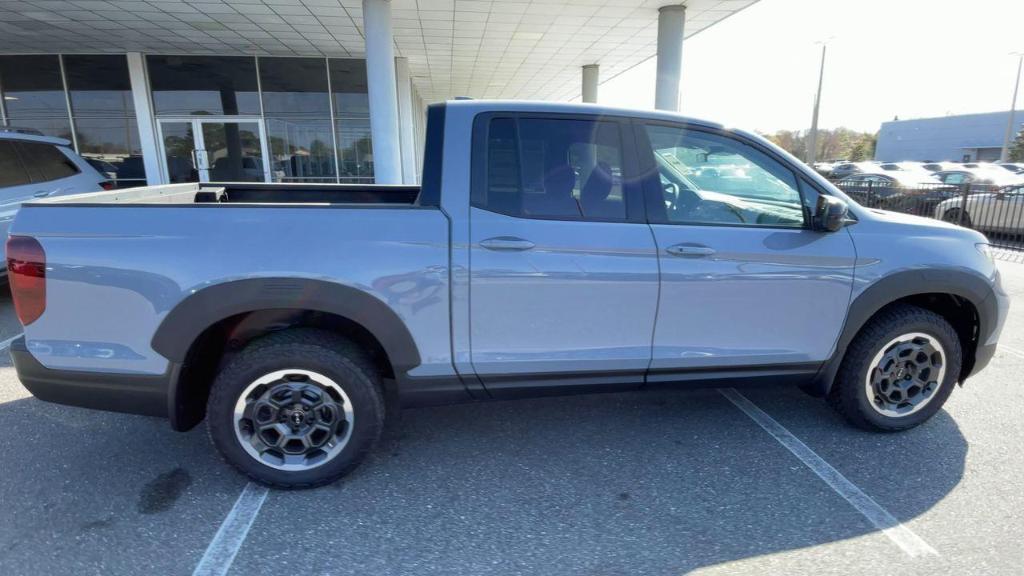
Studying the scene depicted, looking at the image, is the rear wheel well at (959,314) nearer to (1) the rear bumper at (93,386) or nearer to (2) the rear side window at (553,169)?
(2) the rear side window at (553,169)

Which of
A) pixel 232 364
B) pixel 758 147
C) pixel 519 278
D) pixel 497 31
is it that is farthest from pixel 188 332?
pixel 497 31

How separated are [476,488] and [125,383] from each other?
1.70 metres

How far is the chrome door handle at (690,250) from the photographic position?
2.68m

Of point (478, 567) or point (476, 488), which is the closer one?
point (478, 567)

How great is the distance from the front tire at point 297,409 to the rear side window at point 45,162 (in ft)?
17.2

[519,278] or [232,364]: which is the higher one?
[519,278]

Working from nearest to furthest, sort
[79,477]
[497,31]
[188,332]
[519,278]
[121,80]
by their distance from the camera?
[188,332] → [519,278] → [79,477] → [497,31] → [121,80]

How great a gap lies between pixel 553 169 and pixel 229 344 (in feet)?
6.09

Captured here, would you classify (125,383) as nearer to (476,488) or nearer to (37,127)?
(476,488)

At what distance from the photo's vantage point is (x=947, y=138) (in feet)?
198

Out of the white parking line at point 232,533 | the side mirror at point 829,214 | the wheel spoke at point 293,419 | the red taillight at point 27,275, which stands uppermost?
the side mirror at point 829,214

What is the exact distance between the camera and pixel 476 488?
106 inches

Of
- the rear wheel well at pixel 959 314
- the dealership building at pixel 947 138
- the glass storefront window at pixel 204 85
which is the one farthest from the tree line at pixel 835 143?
the rear wheel well at pixel 959 314

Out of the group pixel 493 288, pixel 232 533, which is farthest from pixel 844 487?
pixel 232 533
